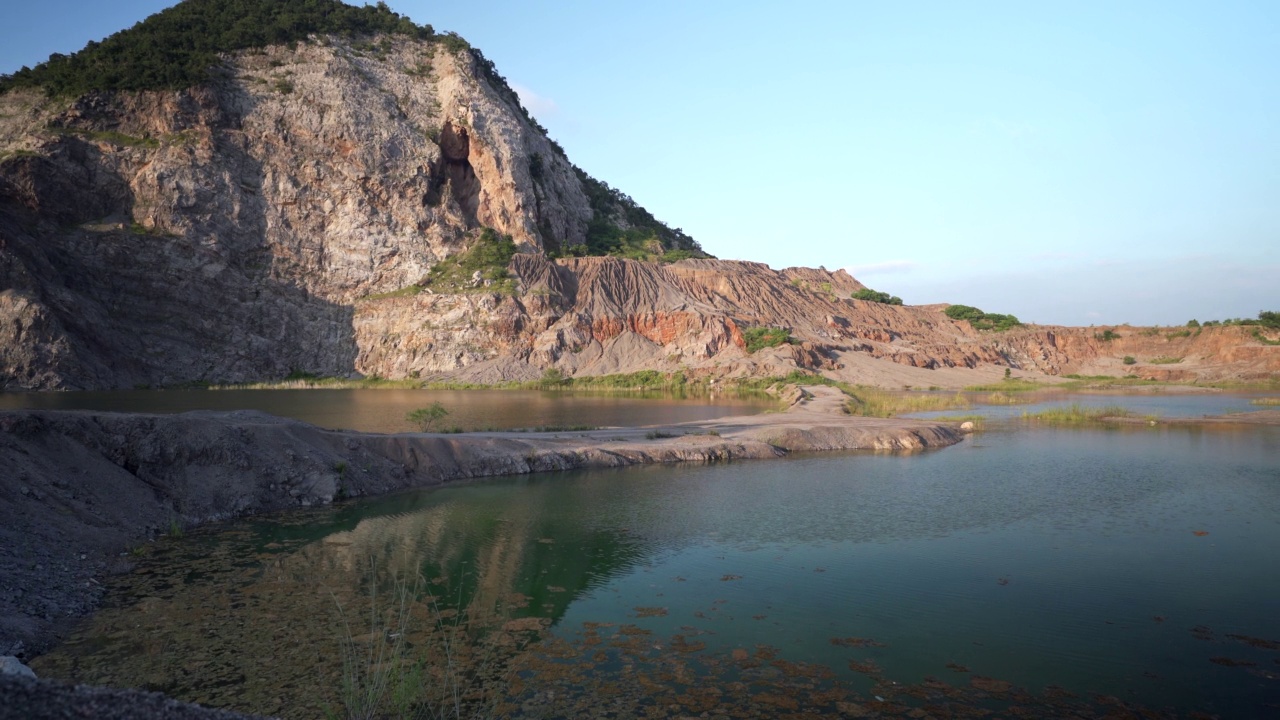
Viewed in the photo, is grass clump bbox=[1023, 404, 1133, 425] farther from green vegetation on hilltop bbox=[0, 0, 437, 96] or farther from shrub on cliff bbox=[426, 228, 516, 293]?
green vegetation on hilltop bbox=[0, 0, 437, 96]

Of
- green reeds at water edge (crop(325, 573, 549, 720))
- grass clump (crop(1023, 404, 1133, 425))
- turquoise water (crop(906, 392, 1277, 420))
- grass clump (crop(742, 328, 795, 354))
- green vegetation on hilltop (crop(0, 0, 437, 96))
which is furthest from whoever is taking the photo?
grass clump (crop(742, 328, 795, 354))

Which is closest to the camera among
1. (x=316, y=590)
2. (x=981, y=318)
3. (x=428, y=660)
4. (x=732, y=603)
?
(x=428, y=660)

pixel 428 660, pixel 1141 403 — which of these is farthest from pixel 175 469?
pixel 1141 403

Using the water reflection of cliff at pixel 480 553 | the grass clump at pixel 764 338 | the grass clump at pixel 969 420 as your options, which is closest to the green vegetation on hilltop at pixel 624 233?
the grass clump at pixel 764 338

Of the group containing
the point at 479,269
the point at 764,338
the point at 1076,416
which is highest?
the point at 479,269

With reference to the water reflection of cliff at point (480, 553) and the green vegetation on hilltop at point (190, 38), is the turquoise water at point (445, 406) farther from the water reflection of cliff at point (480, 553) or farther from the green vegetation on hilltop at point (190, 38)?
the green vegetation on hilltop at point (190, 38)

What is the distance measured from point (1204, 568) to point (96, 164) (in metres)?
78.7

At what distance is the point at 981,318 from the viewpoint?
9212 centimetres

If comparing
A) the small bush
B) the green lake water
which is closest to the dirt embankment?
the green lake water

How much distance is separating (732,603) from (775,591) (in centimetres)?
102

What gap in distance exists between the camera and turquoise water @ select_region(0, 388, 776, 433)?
33.6m

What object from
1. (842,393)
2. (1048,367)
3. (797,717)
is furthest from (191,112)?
(1048,367)

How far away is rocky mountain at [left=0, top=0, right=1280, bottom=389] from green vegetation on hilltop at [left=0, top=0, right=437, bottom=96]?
333 millimetres

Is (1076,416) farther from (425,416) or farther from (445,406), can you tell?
(445,406)
